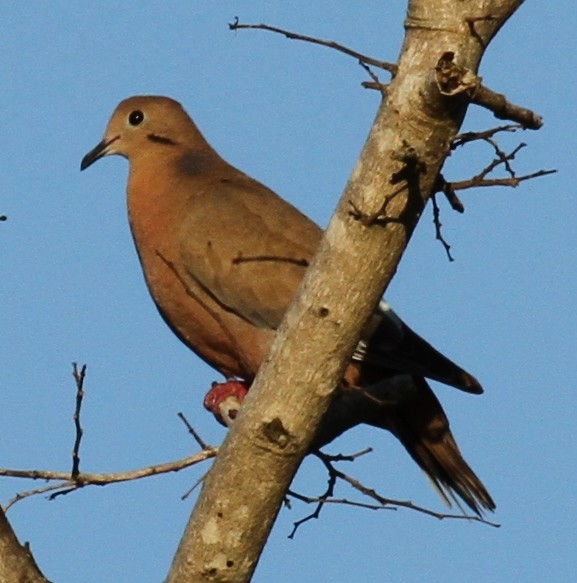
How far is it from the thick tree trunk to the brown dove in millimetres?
1248

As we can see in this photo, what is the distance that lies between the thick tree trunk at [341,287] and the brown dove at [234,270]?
1248 mm

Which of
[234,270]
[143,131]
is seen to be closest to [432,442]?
[234,270]

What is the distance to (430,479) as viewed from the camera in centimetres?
596

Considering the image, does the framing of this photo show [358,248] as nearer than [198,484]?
Yes

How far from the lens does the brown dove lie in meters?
5.95

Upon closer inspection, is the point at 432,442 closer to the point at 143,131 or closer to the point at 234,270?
the point at 234,270

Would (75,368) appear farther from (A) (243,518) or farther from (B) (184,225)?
(B) (184,225)

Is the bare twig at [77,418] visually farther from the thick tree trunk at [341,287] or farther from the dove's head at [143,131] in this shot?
the dove's head at [143,131]

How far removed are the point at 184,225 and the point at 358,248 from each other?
2897 mm

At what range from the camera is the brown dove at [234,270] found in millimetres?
5945

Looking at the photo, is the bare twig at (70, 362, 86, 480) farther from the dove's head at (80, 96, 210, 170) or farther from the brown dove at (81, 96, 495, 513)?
the dove's head at (80, 96, 210, 170)

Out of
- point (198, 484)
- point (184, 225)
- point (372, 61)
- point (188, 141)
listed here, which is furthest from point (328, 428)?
point (188, 141)


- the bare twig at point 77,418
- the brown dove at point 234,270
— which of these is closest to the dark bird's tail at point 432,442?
the brown dove at point 234,270

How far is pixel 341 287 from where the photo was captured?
385cm
